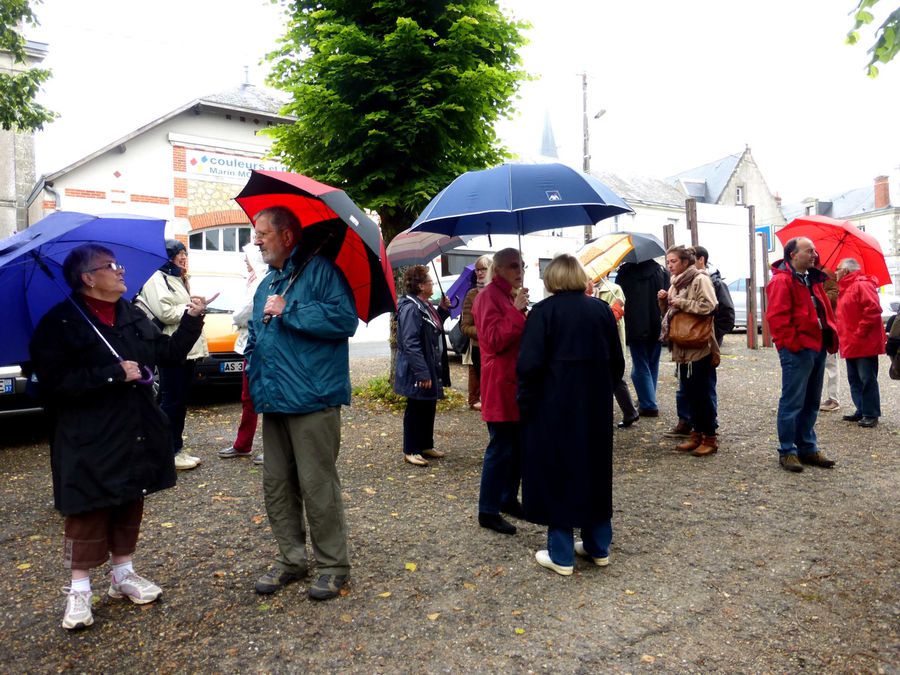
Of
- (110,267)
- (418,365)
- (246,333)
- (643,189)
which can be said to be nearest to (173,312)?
(246,333)

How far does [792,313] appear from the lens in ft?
18.7

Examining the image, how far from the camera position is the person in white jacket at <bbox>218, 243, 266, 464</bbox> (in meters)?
5.67

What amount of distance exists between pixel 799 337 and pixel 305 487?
433 centimetres

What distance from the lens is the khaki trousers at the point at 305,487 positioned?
136 inches

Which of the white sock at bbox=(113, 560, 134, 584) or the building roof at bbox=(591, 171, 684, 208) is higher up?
the building roof at bbox=(591, 171, 684, 208)

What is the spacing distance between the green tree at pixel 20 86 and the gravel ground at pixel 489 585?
541 cm

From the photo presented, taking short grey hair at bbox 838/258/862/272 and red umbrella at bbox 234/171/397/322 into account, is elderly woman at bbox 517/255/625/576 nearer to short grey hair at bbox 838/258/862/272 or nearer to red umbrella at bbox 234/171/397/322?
red umbrella at bbox 234/171/397/322

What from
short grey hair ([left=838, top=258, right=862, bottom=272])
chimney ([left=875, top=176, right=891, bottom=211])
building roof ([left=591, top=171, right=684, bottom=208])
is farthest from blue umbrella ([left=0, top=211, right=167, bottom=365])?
chimney ([left=875, top=176, right=891, bottom=211])

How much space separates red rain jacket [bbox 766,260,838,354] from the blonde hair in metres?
2.71

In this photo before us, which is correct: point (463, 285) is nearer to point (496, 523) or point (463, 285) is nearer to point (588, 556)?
point (496, 523)

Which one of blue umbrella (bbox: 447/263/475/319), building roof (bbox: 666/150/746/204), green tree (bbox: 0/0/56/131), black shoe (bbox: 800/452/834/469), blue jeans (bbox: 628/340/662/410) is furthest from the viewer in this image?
building roof (bbox: 666/150/746/204)

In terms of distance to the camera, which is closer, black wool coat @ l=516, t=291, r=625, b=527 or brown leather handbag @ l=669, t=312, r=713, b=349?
black wool coat @ l=516, t=291, r=625, b=527

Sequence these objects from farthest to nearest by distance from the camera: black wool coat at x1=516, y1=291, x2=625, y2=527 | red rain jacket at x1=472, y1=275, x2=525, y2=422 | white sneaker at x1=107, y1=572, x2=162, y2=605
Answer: red rain jacket at x1=472, y1=275, x2=525, y2=422 → black wool coat at x1=516, y1=291, x2=625, y2=527 → white sneaker at x1=107, y1=572, x2=162, y2=605

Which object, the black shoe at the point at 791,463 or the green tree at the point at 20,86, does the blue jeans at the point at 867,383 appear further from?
the green tree at the point at 20,86
